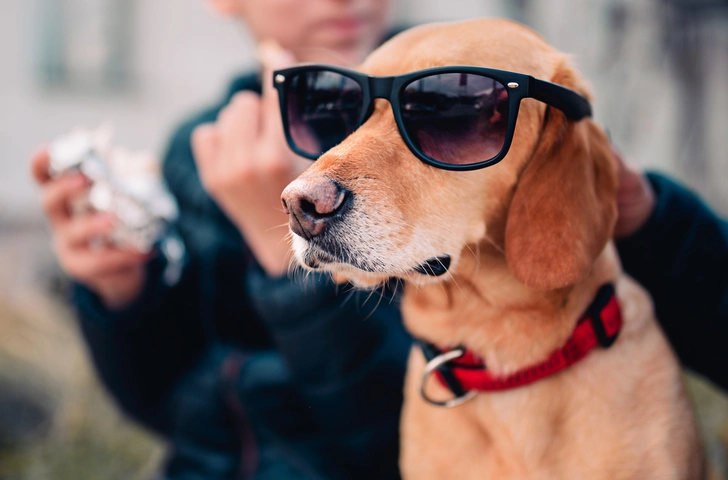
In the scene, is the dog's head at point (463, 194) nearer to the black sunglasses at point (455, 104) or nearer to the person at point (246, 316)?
the black sunglasses at point (455, 104)

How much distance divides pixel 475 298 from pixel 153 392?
1.30 metres

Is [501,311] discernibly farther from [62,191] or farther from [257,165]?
[62,191]

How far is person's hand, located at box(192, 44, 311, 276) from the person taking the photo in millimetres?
1293

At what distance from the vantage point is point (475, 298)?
3.76ft

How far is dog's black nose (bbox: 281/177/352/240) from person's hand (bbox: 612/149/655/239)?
2.05 ft

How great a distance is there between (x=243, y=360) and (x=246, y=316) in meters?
0.25

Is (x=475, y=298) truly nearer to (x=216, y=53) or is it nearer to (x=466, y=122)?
(x=466, y=122)

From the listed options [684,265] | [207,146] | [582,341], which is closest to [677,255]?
[684,265]

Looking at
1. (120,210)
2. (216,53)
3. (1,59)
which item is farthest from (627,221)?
(1,59)

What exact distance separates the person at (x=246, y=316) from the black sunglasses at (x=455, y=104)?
0.38 m

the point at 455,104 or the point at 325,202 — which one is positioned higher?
the point at 455,104

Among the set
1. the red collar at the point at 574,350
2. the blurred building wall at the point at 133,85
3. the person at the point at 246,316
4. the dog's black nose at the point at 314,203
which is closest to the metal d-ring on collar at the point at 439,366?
the red collar at the point at 574,350

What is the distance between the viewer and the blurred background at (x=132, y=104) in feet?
10.1

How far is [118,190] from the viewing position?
1.55 metres
